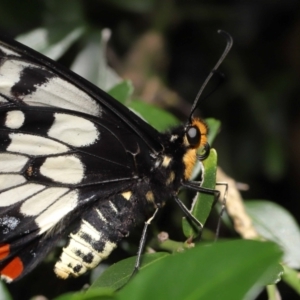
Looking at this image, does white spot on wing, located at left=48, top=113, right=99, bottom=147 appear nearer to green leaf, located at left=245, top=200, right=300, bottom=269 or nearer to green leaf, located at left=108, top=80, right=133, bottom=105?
green leaf, located at left=108, top=80, right=133, bottom=105

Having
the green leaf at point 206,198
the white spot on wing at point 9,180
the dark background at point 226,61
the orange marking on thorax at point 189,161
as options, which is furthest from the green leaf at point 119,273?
the dark background at point 226,61

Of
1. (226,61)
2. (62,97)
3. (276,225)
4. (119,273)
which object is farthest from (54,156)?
(226,61)

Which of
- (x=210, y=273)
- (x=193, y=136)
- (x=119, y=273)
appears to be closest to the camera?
(x=210, y=273)

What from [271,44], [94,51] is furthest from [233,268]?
[271,44]

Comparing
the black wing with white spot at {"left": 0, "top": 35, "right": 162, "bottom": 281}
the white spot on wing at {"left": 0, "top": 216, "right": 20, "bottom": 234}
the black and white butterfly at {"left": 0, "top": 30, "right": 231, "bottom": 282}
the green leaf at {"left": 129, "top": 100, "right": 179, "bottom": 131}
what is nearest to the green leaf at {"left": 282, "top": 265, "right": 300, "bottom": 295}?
the black and white butterfly at {"left": 0, "top": 30, "right": 231, "bottom": 282}

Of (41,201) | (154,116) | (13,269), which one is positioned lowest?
(13,269)

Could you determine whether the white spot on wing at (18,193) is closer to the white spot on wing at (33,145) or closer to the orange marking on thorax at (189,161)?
the white spot on wing at (33,145)

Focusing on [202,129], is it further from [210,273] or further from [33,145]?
[210,273]
